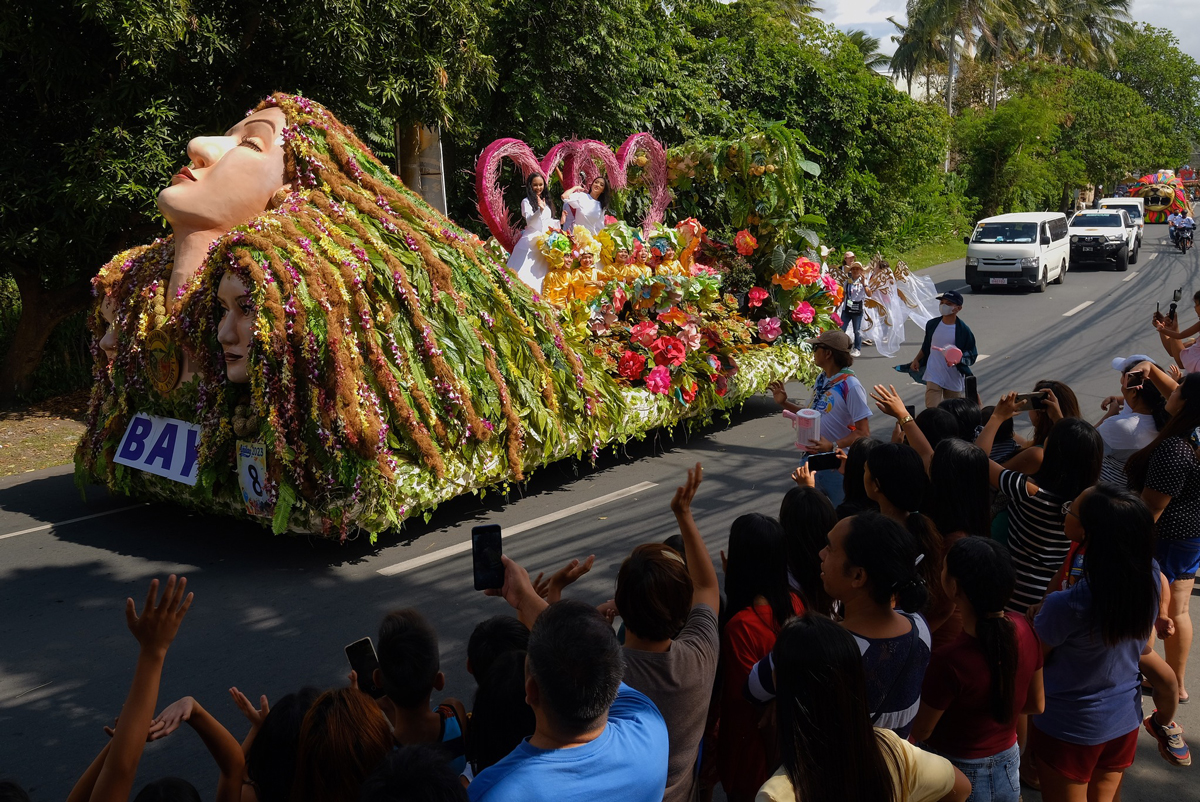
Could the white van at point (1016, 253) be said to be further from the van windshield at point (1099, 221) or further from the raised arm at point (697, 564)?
the raised arm at point (697, 564)

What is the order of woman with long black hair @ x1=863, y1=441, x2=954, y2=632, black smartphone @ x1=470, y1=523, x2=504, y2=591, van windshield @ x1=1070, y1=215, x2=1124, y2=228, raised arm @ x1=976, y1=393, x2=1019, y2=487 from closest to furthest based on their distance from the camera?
black smartphone @ x1=470, y1=523, x2=504, y2=591
woman with long black hair @ x1=863, y1=441, x2=954, y2=632
raised arm @ x1=976, y1=393, x2=1019, y2=487
van windshield @ x1=1070, y1=215, x2=1124, y2=228

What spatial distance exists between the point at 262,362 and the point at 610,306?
3611mm

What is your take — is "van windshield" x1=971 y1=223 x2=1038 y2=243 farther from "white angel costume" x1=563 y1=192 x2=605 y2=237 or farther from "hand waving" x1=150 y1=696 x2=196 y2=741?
"hand waving" x1=150 y1=696 x2=196 y2=741

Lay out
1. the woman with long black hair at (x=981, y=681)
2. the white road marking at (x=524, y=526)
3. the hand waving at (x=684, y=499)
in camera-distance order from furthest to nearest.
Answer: the white road marking at (x=524, y=526), the hand waving at (x=684, y=499), the woman with long black hair at (x=981, y=681)

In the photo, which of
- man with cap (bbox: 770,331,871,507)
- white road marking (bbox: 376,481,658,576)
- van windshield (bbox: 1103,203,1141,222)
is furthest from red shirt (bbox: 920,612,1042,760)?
van windshield (bbox: 1103,203,1141,222)

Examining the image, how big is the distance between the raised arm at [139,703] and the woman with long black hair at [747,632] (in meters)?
1.68

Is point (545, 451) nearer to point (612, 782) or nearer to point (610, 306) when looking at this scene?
point (610, 306)

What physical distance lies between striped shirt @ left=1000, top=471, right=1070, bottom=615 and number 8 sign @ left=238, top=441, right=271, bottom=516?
14.8 ft

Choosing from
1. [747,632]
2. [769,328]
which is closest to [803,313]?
[769,328]

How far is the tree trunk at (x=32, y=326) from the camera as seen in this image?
12.0 m

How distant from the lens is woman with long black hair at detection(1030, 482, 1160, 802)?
3262 mm

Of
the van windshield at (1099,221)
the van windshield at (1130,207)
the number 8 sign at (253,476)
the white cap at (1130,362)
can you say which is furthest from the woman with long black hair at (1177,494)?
the van windshield at (1130,207)

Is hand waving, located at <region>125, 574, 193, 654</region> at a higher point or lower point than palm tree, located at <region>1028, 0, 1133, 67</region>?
lower

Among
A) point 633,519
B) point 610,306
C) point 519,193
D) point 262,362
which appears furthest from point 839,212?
point 262,362
